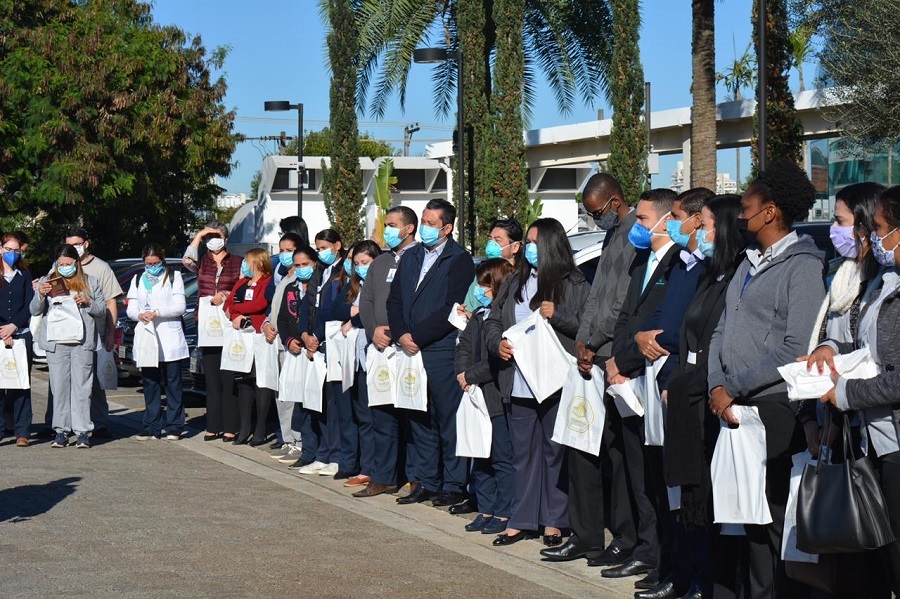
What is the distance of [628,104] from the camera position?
34.4 metres

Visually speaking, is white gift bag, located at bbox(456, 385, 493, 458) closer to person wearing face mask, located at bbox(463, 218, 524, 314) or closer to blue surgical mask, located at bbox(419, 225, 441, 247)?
person wearing face mask, located at bbox(463, 218, 524, 314)

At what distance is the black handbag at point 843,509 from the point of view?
5.15m

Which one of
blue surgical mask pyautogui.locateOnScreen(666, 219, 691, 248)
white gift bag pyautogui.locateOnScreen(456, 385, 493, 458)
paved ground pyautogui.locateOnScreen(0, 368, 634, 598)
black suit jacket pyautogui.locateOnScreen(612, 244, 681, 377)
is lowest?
paved ground pyautogui.locateOnScreen(0, 368, 634, 598)

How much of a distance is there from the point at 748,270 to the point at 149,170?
1268 inches

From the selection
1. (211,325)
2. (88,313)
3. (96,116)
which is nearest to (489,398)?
(211,325)

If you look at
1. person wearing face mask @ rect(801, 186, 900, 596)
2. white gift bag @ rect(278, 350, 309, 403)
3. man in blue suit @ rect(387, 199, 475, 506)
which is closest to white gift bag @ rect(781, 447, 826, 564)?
person wearing face mask @ rect(801, 186, 900, 596)

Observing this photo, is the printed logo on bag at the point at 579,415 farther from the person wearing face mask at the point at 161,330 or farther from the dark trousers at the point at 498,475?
the person wearing face mask at the point at 161,330

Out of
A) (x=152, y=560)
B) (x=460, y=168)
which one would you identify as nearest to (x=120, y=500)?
(x=152, y=560)

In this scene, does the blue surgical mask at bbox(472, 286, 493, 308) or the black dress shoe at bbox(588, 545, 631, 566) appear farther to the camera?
the blue surgical mask at bbox(472, 286, 493, 308)

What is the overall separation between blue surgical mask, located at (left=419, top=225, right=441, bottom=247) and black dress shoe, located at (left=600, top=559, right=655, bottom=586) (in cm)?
347

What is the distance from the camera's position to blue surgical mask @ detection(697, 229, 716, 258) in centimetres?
687

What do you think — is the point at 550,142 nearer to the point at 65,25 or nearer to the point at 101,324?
the point at 65,25

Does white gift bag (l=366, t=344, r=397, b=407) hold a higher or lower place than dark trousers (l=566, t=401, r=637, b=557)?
higher

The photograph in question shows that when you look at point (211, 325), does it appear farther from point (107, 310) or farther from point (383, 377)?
point (383, 377)
